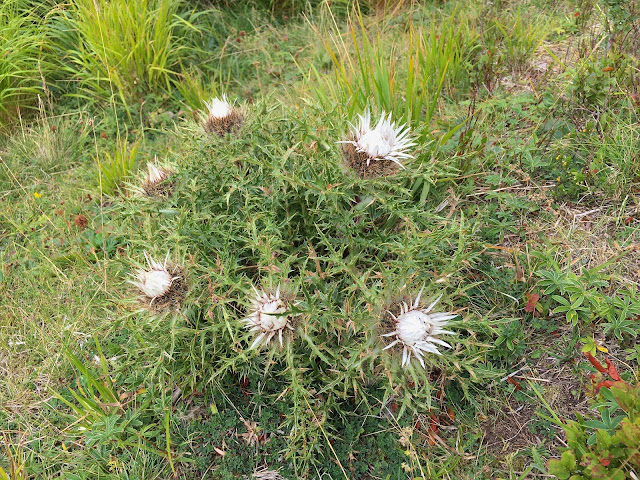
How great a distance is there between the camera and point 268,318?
161cm

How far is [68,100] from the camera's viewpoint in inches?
157

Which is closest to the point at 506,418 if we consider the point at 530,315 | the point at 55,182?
the point at 530,315

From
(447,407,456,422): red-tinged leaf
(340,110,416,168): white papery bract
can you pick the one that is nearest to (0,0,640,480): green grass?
(447,407,456,422): red-tinged leaf

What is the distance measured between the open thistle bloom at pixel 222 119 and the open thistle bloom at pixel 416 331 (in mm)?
1171

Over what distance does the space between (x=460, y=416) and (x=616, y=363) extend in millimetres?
663

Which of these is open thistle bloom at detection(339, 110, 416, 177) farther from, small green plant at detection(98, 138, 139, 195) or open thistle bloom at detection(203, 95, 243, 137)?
small green plant at detection(98, 138, 139, 195)

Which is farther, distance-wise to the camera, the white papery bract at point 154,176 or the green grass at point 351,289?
the white papery bract at point 154,176

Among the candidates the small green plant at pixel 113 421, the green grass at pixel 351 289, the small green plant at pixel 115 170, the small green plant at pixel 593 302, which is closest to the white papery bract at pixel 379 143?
the green grass at pixel 351 289

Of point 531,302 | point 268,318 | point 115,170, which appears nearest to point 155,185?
point 268,318

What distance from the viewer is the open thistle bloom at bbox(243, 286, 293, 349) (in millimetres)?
1609

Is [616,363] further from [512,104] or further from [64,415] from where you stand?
[64,415]

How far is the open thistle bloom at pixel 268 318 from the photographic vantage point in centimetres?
161

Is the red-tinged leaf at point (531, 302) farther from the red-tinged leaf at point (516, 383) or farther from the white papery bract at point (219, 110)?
the white papery bract at point (219, 110)

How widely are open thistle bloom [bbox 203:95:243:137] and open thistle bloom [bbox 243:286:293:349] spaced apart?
892mm
